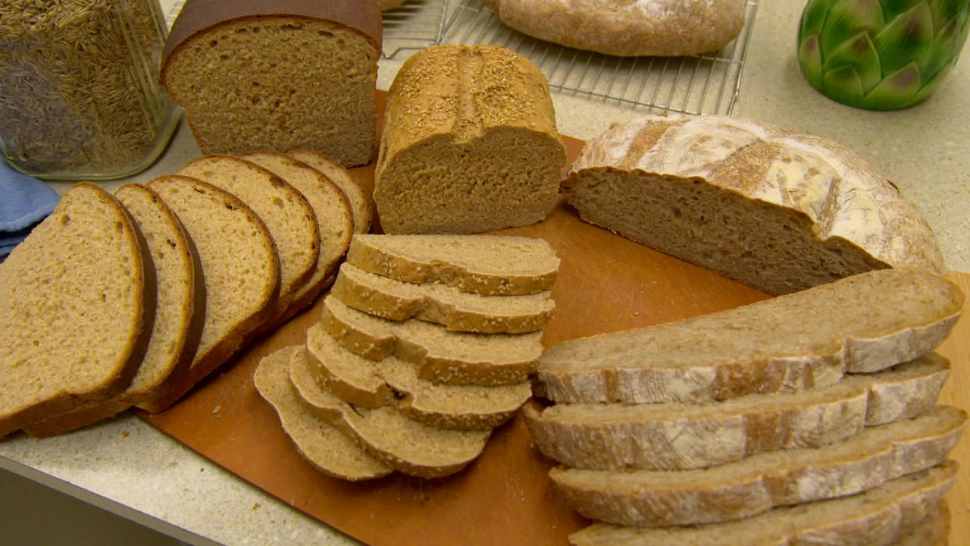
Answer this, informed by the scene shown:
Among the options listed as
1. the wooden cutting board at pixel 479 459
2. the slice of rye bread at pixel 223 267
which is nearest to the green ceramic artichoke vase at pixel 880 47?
the wooden cutting board at pixel 479 459

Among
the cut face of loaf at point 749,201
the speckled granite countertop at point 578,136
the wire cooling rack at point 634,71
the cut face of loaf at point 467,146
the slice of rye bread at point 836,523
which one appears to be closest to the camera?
the slice of rye bread at point 836,523

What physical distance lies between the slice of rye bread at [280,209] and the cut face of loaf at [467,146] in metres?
0.31

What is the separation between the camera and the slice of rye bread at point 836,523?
1719 millimetres

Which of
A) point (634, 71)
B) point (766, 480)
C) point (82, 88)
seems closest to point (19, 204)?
point (82, 88)

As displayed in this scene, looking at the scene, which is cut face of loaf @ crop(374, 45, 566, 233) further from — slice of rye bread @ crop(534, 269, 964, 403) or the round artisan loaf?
the round artisan loaf

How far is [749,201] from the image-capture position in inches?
99.1

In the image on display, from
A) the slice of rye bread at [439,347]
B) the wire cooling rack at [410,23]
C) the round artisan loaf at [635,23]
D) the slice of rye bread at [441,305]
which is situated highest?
the round artisan loaf at [635,23]

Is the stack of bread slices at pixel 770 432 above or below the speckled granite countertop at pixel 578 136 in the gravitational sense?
above

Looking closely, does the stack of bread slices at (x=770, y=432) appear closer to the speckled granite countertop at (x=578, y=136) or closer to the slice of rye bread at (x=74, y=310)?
the speckled granite countertop at (x=578, y=136)

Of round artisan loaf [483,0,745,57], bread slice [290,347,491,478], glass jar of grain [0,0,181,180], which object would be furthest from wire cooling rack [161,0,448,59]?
bread slice [290,347,491,478]

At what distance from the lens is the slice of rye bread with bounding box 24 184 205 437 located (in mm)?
2252

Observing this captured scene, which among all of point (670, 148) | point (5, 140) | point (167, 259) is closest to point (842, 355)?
point (670, 148)

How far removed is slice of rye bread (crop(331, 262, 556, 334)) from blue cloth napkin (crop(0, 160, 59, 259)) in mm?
1405

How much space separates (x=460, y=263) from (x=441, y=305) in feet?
0.60
